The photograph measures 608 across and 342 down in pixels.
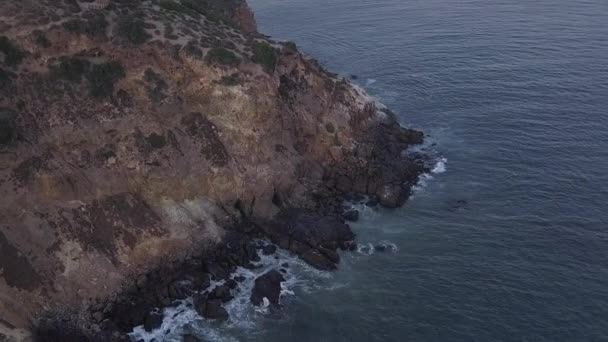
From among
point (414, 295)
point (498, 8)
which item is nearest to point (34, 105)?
point (414, 295)

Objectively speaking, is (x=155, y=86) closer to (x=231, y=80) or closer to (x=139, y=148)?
(x=139, y=148)

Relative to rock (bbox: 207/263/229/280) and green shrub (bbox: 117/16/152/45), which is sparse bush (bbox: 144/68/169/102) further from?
rock (bbox: 207/263/229/280)

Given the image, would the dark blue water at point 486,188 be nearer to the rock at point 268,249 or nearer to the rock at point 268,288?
the rock at point 268,288

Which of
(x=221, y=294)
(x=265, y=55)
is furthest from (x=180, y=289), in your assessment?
(x=265, y=55)

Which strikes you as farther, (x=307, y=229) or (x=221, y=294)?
(x=307, y=229)

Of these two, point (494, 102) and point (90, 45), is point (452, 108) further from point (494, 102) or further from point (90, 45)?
point (90, 45)

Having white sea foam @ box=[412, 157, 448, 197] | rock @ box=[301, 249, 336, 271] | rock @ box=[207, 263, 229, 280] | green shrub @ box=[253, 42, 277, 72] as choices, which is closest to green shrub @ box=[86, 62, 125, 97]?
green shrub @ box=[253, 42, 277, 72]
